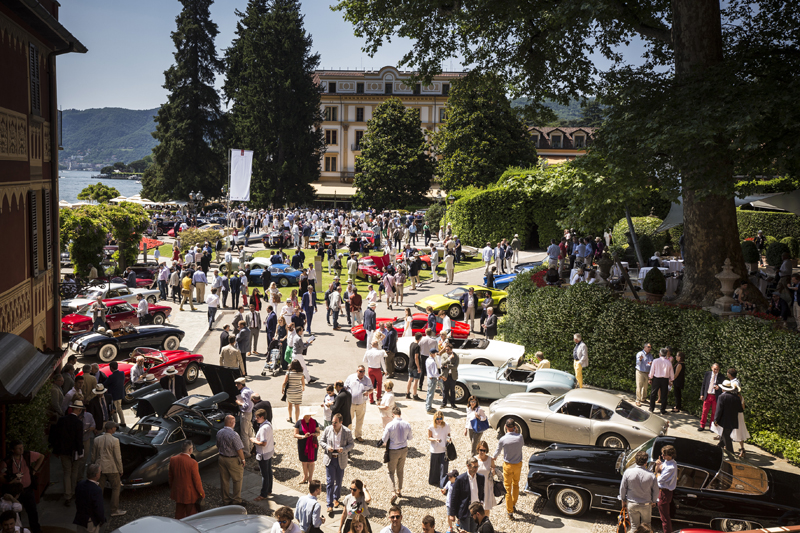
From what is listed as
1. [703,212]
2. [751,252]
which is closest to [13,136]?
[703,212]

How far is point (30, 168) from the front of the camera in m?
11.4

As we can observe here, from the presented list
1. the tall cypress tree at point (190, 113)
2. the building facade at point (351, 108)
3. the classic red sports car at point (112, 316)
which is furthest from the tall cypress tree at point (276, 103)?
the classic red sports car at point (112, 316)

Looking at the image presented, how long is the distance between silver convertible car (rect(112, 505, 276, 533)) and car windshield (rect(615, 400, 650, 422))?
7633 millimetres

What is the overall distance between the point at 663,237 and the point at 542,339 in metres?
20.9

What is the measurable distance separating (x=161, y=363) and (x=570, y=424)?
1026 centimetres

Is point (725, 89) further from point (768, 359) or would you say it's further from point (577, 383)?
point (577, 383)

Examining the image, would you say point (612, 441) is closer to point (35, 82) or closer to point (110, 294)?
point (35, 82)

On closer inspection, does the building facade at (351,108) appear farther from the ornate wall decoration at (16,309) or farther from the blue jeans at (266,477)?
the blue jeans at (266,477)

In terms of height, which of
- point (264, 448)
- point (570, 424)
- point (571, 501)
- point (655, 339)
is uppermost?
point (655, 339)

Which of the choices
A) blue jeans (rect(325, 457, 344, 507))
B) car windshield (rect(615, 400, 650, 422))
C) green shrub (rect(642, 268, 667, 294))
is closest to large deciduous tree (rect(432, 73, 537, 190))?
green shrub (rect(642, 268, 667, 294))

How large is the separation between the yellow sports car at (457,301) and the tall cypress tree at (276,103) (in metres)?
43.2

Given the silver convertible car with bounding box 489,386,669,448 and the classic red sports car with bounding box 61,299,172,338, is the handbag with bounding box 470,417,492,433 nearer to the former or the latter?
the silver convertible car with bounding box 489,386,669,448

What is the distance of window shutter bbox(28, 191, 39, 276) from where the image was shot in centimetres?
1152

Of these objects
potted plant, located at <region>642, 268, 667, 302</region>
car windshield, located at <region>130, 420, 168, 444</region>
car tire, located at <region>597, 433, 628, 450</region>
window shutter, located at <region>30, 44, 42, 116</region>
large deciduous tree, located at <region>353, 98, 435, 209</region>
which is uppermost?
large deciduous tree, located at <region>353, 98, 435, 209</region>
